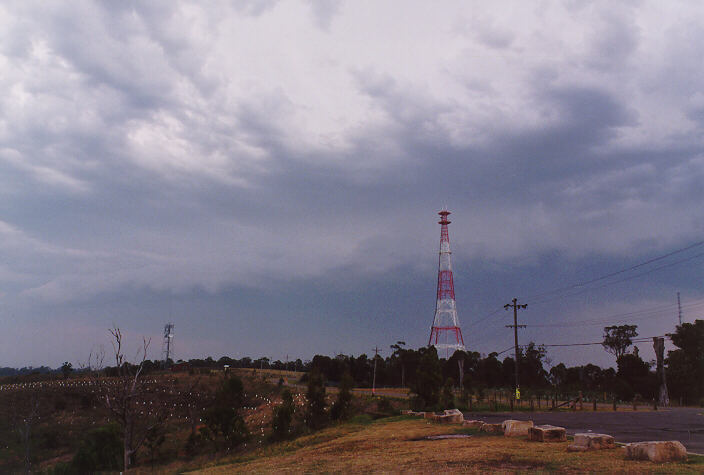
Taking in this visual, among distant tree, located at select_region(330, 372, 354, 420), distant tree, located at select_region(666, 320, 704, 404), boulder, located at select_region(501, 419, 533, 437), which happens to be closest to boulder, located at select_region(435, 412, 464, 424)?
boulder, located at select_region(501, 419, 533, 437)

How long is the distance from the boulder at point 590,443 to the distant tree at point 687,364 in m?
68.4

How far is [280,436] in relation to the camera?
39.9m

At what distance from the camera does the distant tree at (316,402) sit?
4397cm

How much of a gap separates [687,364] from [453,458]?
75.9 metres

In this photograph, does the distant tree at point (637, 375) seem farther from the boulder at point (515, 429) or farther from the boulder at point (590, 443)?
the boulder at point (590, 443)

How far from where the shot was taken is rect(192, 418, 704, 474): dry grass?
13266 mm

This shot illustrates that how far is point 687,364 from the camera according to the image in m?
77.2

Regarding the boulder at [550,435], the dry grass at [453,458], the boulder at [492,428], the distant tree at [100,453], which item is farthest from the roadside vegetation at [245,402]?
the boulder at [550,435]

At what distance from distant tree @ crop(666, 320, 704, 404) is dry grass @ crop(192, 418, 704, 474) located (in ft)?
217

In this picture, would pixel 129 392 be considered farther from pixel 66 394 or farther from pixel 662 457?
pixel 66 394

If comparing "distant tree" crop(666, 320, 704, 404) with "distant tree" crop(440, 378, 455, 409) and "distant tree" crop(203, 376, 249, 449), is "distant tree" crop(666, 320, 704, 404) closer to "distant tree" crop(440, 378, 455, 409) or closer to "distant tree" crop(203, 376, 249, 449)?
"distant tree" crop(440, 378, 455, 409)

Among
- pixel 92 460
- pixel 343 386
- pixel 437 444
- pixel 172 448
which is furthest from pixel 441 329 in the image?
pixel 437 444

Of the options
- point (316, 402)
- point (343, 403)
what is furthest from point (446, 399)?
point (316, 402)

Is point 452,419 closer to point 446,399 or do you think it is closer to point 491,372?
point 446,399
